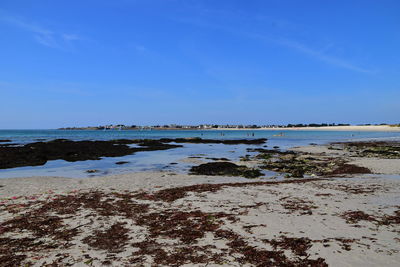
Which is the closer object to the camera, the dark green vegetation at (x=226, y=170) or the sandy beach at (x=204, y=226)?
the sandy beach at (x=204, y=226)

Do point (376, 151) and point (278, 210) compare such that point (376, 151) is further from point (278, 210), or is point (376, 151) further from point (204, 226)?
point (204, 226)

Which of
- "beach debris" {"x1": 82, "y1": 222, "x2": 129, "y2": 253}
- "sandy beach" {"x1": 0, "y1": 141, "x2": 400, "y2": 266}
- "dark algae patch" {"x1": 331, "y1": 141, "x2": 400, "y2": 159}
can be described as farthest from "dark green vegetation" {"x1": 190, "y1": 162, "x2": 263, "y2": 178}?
"dark algae patch" {"x1": 331, "y1": 141, "x2": 400, "y2": 159}

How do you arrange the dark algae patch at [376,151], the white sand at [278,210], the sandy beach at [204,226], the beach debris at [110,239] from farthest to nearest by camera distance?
the dark algae patch at [376,151] → the beach debris at [110,239] → the white sand at [278,210] → the sandy beach at [204,226]

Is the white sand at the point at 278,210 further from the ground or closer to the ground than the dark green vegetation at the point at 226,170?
further from the ground

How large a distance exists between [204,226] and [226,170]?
539 inches

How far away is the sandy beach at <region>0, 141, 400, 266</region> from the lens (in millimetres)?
6293

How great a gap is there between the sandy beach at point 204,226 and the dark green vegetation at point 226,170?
5.82 meters

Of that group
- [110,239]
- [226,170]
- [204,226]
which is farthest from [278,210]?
[226,170]

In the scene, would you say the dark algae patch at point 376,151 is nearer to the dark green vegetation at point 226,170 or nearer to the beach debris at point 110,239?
the dark green vegetation at point 226,170

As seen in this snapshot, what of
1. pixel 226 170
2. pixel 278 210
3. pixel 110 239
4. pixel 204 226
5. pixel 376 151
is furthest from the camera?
pixel 376 151

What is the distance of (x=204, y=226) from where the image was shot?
8.34 meters

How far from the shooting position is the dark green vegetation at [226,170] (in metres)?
20.3

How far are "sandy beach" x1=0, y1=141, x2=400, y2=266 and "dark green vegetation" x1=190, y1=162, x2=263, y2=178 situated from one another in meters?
5.82

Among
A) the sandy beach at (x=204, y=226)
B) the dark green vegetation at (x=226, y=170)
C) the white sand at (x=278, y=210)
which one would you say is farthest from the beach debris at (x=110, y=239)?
the dark green vegetation at (x=226, y=170)
